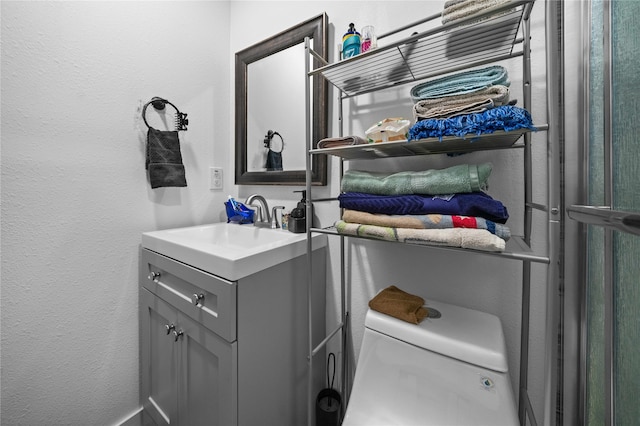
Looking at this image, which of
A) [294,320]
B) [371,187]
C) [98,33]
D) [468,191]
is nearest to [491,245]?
[468,191]

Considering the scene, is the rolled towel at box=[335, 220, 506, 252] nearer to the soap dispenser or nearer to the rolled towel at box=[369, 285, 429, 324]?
the rolled towel at box=[369, 285, 429, 324]

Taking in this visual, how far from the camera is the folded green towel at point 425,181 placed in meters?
0.66

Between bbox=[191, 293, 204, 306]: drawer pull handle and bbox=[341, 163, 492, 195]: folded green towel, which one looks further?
bbox=[191, 293, 204, 306]: drawer pull handle

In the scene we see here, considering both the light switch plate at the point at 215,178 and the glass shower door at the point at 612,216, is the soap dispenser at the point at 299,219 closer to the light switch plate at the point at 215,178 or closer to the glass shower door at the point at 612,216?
the light switch plate at the point at 215,178

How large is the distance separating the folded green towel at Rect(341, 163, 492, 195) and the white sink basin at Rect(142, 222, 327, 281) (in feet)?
1.04

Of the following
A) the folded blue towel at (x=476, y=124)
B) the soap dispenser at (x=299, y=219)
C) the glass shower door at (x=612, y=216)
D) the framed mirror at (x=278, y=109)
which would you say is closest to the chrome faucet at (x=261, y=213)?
the framed mirror at (x=278, y=109)

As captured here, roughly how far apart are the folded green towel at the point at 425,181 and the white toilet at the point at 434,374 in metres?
0.40

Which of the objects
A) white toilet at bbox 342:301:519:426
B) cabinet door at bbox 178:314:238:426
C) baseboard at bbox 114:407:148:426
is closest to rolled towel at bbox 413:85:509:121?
white toilet at bbox 342:301:519:426

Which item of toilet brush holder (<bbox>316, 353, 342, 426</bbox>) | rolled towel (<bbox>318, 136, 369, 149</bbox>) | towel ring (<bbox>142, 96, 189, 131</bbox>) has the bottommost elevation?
toilet brush holder (<bbox>316, 353, 342, 426</bbox>)

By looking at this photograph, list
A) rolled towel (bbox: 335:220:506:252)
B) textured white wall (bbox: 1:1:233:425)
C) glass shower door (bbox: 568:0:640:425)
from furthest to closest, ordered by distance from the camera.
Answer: textured white wall (bbox: 1:1:233:425) < rolled towel (bbox: 335:220:506:252) < glass shower door (bbox: 568:0:640:425)

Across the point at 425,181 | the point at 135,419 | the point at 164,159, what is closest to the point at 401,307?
the point at 425,181

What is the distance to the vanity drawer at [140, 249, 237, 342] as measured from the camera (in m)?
0.74

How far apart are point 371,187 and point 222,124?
1103 mm

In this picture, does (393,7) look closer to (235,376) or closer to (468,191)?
(468,191)
